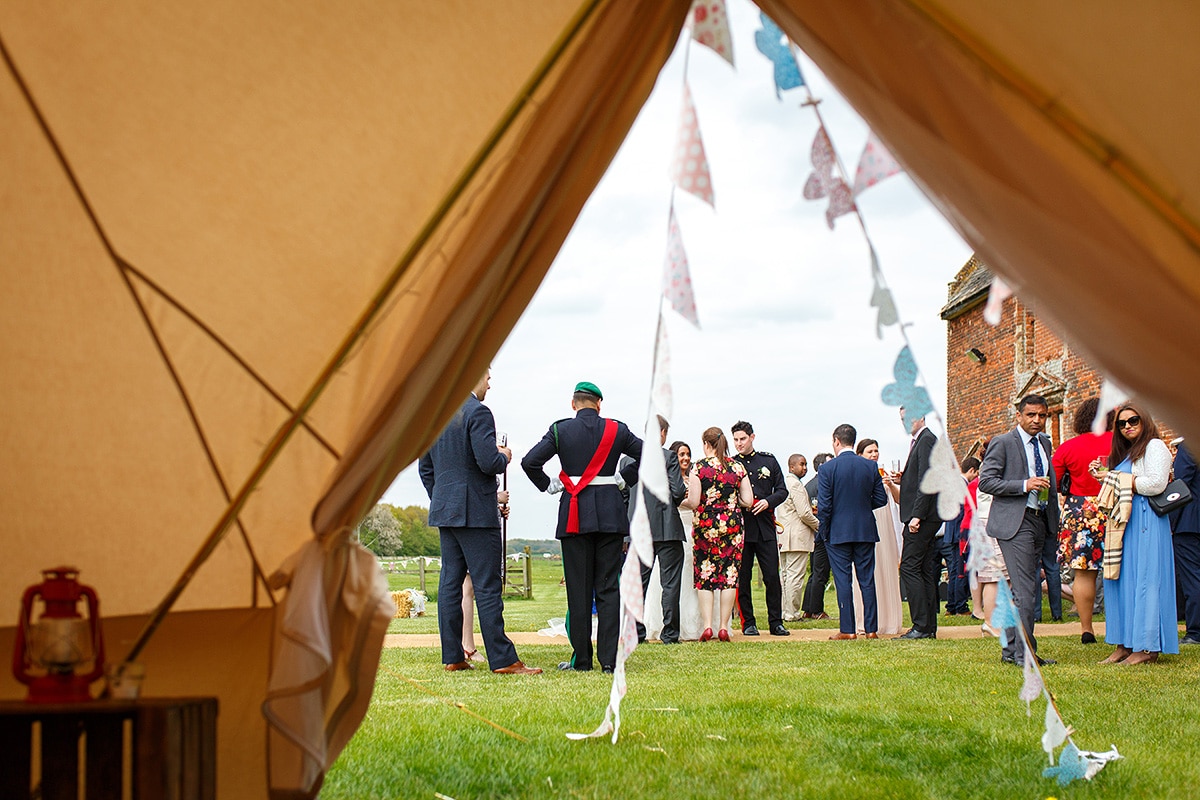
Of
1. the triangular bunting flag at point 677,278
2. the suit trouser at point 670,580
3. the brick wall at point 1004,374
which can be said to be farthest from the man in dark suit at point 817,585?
the triangular bunting flag at point 677,278

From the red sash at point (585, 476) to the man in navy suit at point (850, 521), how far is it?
292cm

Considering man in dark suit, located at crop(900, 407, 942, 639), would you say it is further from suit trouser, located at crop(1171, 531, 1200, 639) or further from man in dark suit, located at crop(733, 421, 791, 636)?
suit trouser, located at crop(1171, 531, 1200, 639)

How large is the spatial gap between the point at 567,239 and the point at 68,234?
1.71m

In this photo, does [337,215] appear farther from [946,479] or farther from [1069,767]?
[1069,767]

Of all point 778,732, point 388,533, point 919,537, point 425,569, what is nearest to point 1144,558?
point 919,537

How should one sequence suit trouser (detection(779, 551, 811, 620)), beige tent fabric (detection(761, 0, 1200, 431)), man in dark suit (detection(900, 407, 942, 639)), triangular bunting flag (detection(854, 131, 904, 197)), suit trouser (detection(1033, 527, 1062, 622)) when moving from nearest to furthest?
beige tent fabric (detection(761, 0, 1200, 431))
triangular bunting flag (detection(854, 131, 904, 197))
man in dark suit (detection(900, 407, 942, 639))
suit trouser (detection(1033, 527, 1062, 622))
suit trouser (detection(779, 551, 811, 620))

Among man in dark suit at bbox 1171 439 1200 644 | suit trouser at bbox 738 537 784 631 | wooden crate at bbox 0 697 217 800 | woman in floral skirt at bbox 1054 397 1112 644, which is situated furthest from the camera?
suit trouser at bbox 738 537 784 631

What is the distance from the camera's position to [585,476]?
22.8 ft

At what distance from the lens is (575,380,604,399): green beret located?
23.5 feet

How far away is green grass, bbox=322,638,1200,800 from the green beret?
6.05 feet

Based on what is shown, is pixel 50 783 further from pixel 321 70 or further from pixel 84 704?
pixel 321 70

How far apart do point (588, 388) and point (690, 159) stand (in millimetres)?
3700

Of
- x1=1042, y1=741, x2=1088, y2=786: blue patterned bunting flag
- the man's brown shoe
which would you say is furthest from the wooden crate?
the man's brown shoe

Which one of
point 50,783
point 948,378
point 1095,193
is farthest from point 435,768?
point 948,378
